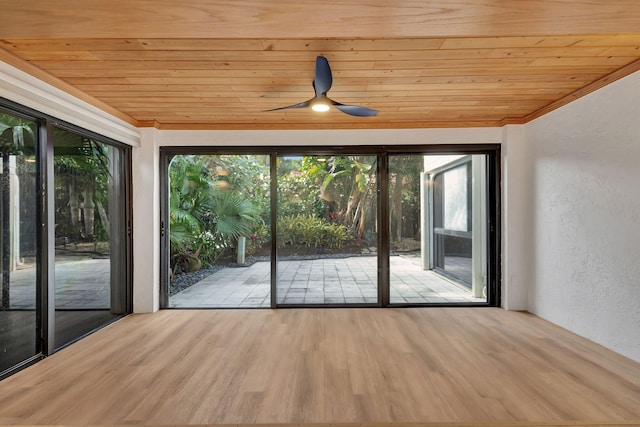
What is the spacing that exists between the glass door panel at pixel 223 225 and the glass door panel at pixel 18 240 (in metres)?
1.51

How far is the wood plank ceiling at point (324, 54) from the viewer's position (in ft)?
4.96

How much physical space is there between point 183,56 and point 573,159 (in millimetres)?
3381

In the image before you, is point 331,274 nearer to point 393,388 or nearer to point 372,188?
point 372,188

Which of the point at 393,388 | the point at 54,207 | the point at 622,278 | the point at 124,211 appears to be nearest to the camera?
the point at 393,388

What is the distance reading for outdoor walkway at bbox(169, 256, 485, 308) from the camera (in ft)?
12.8

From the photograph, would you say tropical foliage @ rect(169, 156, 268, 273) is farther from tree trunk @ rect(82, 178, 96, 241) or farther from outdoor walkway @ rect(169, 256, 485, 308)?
tree trunk @ rect(82, 178, 96, 241)

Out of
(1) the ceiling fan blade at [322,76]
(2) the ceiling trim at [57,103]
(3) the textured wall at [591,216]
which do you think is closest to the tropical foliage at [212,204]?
(2) the ceiling trim at [57,103]

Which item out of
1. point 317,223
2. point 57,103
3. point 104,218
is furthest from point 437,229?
point 57,103

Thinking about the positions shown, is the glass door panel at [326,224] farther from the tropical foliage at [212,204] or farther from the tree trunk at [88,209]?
→ the tree trunk at [88,209]

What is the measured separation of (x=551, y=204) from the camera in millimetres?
3285

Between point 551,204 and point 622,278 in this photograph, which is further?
point 551,204

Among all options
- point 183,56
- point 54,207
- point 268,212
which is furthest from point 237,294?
point 183,56

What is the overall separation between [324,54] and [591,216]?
2631mm

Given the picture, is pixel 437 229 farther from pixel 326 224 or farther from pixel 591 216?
pixel 591 216
